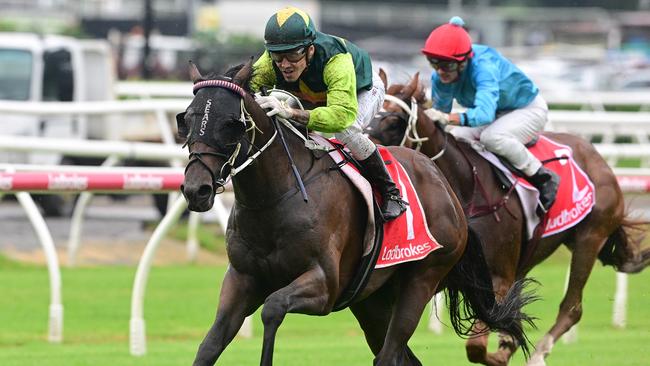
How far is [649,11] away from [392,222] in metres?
→ 46.5

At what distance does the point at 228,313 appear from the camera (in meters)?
5.16

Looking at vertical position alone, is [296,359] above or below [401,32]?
above

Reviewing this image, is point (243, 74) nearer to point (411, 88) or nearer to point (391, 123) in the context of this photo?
point (391, 123)

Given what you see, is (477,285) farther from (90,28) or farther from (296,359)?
(90,28)

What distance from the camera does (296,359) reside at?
7305mm

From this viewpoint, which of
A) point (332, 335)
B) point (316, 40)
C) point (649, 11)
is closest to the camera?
point (316, 40)

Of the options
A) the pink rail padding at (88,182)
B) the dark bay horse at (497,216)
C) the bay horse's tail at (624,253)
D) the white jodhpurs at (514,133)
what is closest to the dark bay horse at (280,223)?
the dark bay horse at (497,216)

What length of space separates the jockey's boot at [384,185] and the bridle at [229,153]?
695mm

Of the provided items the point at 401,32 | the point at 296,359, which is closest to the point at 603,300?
the point at 296,359

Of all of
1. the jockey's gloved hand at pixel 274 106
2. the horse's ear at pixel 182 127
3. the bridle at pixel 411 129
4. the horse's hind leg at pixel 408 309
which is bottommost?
the horse's hind leg at pixel 408 309

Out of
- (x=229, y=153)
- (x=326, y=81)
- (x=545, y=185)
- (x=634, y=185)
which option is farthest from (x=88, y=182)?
(x=634, y=185)

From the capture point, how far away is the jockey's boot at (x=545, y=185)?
24.5 ft

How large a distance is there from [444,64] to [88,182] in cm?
216

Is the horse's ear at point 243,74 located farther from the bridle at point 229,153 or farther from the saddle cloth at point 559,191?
the saddle cloth at point 559,191
